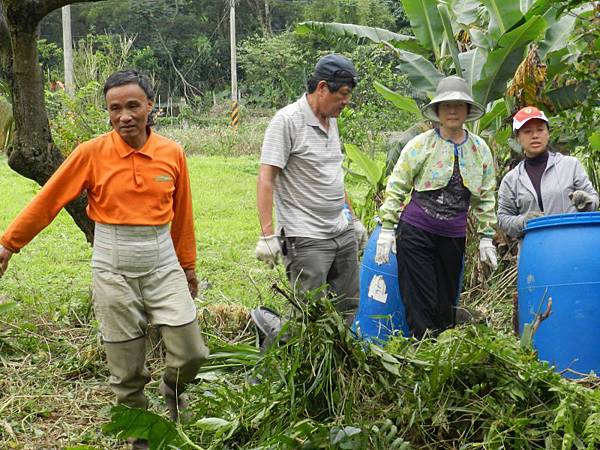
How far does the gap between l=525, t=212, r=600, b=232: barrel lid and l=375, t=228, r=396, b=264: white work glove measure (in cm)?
84

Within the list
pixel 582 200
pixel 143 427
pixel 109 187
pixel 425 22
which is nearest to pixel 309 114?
pixel 109 187

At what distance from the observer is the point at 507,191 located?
5.84 metres

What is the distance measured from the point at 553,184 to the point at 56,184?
304 cm

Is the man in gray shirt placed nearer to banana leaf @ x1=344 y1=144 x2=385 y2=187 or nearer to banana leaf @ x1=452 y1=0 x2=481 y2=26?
banana leaf @ x1=344 y1=144 x2=385 y2=187

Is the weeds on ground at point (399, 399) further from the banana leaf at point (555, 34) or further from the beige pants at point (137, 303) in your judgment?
the banana leaf at point (555, 34)

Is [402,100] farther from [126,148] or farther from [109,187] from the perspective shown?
[109,187]

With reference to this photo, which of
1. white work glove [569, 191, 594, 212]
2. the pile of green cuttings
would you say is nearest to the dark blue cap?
white work glove [569, 191, 594, 212]

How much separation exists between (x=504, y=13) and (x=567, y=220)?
3236 mm

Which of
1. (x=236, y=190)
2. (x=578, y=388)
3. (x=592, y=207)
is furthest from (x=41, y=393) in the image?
(x=236, y=190)

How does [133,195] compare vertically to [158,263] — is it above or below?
above

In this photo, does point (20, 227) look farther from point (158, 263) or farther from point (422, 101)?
point (422, 101)

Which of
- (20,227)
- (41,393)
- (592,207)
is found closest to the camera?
(20,227)

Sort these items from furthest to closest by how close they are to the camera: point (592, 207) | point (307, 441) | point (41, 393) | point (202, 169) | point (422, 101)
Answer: point (202, 169) < point (422, 101) < point (592, 207) < point (41, 393) < point (307, 441)

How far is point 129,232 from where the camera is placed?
4.25 metres
